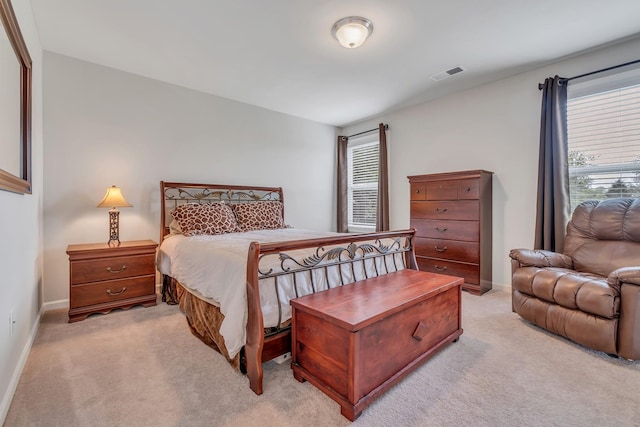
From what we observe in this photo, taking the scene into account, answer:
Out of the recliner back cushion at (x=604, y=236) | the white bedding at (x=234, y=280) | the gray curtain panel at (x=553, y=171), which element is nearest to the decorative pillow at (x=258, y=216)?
the white bedding at (x=234, y=280)

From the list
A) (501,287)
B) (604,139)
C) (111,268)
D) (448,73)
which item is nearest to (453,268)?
(501,287)

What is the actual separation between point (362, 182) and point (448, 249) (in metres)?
2.15

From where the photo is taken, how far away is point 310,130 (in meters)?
5.18

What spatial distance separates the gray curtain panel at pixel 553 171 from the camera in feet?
9.87

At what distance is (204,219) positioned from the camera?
3.37m

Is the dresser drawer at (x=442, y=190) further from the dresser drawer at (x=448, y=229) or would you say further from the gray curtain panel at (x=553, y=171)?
the gray curtain panel at (x=553, y=171)

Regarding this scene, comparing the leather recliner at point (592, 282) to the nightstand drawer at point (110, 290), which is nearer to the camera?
the leather recliner at point (592, 282)

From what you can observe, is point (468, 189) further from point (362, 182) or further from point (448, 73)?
point (362, 182)

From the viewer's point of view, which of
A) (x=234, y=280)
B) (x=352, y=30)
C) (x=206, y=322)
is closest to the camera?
(x=234, y=280)

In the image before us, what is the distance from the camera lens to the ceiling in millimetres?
2273

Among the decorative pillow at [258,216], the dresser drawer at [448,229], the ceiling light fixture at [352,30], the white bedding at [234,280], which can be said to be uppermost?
the ceiling light fixture at [352,30]

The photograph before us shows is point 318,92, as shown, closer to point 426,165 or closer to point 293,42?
point 293,42

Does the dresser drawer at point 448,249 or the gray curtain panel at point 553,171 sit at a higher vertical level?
the gray curtain panel at point 553,171

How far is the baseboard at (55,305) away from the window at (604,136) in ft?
17.7
